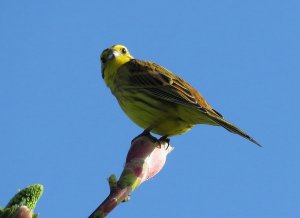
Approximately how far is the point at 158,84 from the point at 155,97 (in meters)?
0.38

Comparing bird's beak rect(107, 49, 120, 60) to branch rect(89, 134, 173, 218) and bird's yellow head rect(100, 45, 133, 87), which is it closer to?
bird's yellow head rect(100, 45, 133, 87)

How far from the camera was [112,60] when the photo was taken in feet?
21.4

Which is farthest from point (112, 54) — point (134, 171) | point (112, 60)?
point (134, 171)

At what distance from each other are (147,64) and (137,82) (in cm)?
59

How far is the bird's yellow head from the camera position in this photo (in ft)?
20.7

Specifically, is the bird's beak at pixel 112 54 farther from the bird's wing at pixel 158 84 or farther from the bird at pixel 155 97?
the bird's wing at pixel 158 84

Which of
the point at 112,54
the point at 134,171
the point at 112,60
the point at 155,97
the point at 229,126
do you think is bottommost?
the point at 134,171

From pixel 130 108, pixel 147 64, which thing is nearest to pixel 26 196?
pixel 130 108

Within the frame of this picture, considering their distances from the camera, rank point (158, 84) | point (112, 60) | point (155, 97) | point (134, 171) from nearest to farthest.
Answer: point (134, 171) → point (155, 97) → point (158, 84) → point (112, 60)

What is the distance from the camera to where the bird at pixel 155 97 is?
16.3 feet

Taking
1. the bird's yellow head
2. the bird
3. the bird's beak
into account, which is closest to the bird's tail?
the bird

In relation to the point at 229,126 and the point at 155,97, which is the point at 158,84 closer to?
the point at 155,97

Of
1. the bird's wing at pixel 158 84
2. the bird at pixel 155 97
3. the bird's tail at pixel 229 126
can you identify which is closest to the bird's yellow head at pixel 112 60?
the bird at pixel 155 97

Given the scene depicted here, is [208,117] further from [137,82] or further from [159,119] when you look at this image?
[137,82]
